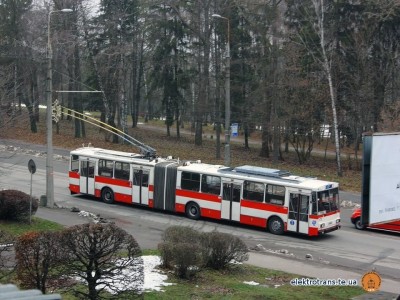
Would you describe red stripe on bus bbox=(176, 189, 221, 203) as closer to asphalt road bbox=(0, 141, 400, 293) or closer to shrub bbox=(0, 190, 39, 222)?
asphalt road bbox=(0, 141, 400, 293)

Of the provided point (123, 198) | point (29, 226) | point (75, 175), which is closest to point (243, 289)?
point (29, 226)

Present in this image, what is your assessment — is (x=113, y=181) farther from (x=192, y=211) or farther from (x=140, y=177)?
(x=192, y=211)

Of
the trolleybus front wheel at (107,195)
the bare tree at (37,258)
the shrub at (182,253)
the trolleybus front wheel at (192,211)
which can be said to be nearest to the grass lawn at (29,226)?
the trolleybus front wheel at (192,211)

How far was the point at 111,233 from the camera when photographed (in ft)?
40.1

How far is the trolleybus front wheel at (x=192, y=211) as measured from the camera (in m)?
26.1

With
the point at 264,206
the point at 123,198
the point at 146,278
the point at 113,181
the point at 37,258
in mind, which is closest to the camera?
the point at 37,258

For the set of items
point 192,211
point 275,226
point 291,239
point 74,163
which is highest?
point 74,163

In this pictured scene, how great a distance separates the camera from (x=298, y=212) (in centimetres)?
2364

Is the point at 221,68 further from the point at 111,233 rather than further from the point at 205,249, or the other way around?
the point at 111,233

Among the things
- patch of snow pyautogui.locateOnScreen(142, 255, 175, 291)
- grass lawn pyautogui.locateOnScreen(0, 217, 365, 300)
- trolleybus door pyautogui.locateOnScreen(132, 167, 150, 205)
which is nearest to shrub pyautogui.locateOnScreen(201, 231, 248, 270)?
grass lawn pyautogui.locateOnScreen(0, 217, 365, 300)

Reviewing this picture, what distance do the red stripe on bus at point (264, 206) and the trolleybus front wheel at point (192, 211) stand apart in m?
2.12

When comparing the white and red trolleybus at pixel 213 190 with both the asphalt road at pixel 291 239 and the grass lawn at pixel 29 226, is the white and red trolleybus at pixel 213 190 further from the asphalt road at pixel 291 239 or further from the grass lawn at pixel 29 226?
the grass lawn at pixel 29 226

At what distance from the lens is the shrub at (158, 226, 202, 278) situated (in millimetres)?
15500

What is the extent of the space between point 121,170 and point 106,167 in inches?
34.8
